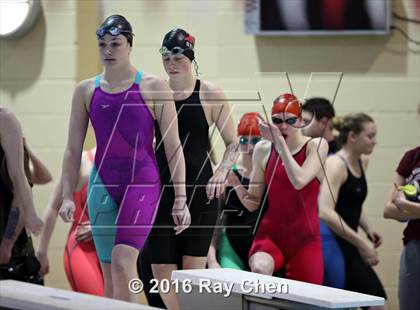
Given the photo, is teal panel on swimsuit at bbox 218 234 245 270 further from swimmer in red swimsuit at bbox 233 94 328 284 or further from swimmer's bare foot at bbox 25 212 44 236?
swimmer's bare foot at bbox 25 212 44 236

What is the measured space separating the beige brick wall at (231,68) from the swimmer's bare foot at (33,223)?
0.32 metres

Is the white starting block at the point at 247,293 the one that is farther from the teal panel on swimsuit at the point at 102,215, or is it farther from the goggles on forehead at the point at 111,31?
the goggles on forehead at the point at 111,31

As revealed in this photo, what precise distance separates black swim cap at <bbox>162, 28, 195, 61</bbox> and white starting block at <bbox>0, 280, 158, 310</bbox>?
87 cm

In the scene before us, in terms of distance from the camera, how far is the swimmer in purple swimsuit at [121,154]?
143 inches

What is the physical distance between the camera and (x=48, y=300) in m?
3.30

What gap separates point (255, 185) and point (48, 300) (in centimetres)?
104

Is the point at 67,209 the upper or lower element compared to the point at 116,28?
lower

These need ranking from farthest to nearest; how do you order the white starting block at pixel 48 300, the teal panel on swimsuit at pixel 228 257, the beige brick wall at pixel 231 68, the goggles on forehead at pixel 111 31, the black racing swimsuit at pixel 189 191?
the teal panel on swimsuit at pixel 228 257 → the beige brick wall at pixel 231 68 → the black racing swimsuit at pixel 189 191 → the goggles on forehead at pixel 111 31 → the white starting block at pixel 48 300

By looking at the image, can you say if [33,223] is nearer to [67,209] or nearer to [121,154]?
[67,209]

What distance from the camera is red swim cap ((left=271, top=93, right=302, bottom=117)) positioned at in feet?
12.7

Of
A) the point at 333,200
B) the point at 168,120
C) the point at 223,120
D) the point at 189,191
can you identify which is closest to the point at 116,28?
the point at 168,120

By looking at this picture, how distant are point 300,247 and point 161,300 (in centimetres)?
64

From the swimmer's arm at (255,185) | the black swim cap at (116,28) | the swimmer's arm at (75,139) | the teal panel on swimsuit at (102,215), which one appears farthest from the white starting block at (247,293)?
the black swim cap at (116,28)

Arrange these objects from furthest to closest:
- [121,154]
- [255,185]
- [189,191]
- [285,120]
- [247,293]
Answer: [255,185], [285,120], [189,191], [121,154], [247,293]
